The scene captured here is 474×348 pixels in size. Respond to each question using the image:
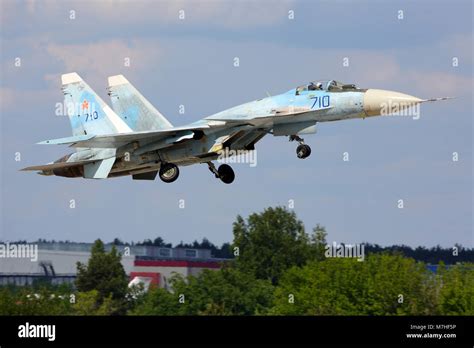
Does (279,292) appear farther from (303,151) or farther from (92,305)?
(303,151)

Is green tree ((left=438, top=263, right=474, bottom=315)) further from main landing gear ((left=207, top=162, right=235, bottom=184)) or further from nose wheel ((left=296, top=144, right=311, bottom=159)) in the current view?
nose wheel ((left=296, top=144, right=311, bottom=159))

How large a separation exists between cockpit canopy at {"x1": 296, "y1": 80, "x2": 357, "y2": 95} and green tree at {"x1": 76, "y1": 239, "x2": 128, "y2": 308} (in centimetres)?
2622

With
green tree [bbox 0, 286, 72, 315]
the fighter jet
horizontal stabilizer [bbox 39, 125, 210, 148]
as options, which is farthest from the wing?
green tree [bbox 0, 286, 72, 315]

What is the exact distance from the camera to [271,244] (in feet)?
228

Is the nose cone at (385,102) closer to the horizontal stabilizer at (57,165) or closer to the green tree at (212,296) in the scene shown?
the horizontal stabilizer at (57,165)

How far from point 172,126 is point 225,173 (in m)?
1.93

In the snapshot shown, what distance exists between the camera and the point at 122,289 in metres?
55.0

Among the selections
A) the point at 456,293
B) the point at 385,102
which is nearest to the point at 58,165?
the point at 385,102

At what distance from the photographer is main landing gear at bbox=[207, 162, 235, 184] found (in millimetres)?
32219

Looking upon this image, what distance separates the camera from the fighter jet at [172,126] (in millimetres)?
29656

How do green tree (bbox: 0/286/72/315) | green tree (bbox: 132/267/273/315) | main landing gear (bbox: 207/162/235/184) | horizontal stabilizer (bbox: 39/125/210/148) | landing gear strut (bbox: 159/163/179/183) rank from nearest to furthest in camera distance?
horizontal stabilizer (bbox: 39/125/210/148)
landing gear strut (bbox: 159/163/179/183)
main landing gear (bbox: 207/162/235/184)
green tree (bbox: 0/286/72/315)
green tree (bbox: 132/267/273/315)
